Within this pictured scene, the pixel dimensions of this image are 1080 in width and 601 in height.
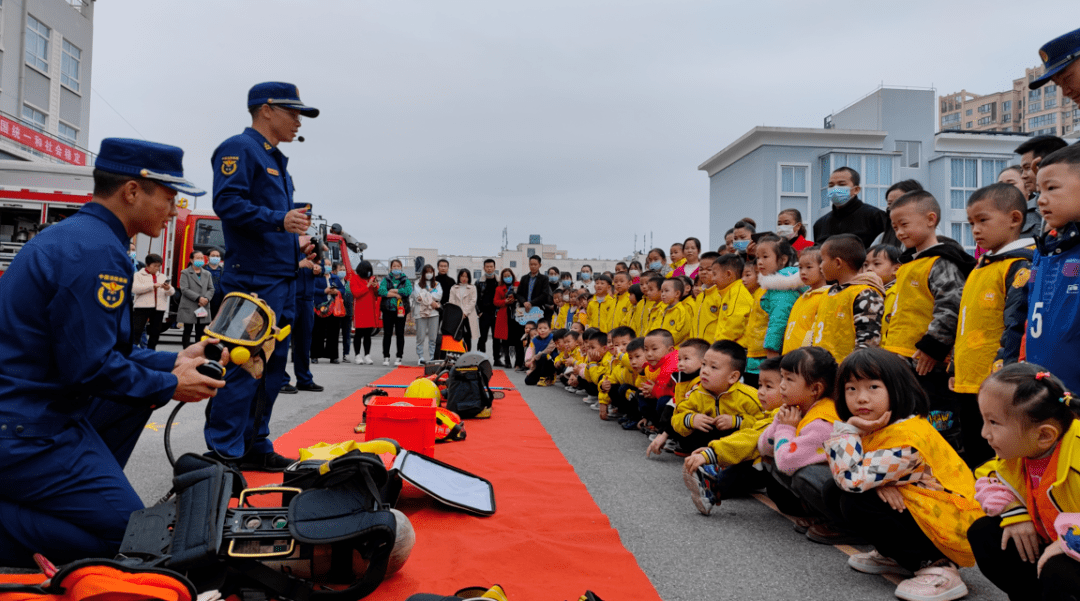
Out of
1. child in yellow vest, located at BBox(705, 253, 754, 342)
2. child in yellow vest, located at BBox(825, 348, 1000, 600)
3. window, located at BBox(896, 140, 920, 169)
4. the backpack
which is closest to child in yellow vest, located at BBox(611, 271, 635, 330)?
child in yellow vest, located at BBox(705, 253, 754, 342)

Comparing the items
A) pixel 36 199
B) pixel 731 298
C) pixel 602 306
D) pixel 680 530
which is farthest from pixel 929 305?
pixel 36 199

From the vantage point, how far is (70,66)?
2545 cm

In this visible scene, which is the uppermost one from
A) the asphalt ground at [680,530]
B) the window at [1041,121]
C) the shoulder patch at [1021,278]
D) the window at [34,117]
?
the window at [1041,121]

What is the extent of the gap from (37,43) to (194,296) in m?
19.1

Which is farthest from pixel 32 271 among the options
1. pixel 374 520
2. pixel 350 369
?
pixel 350 369

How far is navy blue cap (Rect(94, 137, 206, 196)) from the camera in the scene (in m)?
2.20

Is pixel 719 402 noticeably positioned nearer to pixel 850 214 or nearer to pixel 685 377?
pixel 685 377

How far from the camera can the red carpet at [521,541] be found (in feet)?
7.59

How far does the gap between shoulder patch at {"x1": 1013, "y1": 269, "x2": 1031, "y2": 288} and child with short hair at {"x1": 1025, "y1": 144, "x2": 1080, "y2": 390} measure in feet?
1.24

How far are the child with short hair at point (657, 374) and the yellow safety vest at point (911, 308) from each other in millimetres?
1800

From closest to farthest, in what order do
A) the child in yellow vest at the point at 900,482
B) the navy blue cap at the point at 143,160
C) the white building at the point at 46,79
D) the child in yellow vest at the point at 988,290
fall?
the navy blue cap at the point at 143,160
the child in yellow vest at the point at 900,482
the child in yellow vest at the point at 988,290
the white building at the point at 46,79

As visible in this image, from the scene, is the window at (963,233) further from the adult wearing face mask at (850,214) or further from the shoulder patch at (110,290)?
the shoulder patch at (110,290)

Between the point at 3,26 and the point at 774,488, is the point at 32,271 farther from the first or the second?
the point at 3,26

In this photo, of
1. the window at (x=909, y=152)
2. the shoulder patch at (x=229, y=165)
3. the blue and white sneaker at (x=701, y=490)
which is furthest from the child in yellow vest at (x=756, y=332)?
the window at (x=909, y=152)
